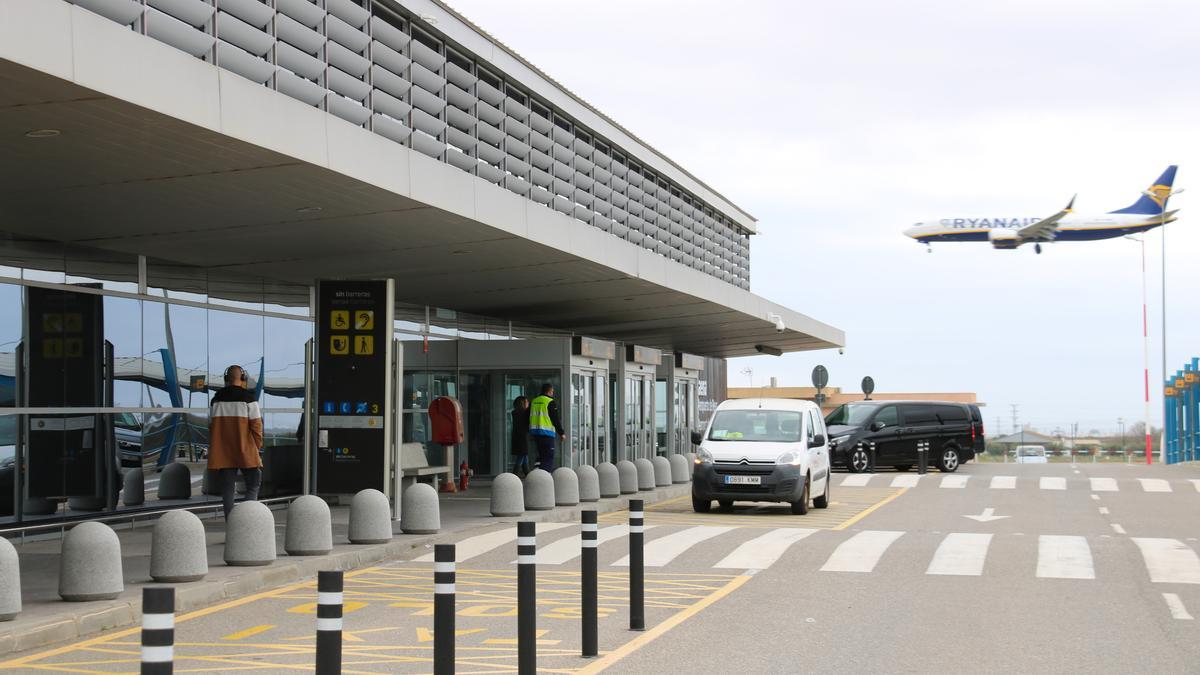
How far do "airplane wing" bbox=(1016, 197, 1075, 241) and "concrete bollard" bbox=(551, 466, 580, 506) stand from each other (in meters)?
79.2

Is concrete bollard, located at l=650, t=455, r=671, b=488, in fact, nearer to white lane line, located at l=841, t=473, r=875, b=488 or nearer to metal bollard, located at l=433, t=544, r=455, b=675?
white lane line, located at l=841, t=473, r=875, b=488

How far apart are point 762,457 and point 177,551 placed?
1060cm

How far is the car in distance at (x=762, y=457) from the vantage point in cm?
2000

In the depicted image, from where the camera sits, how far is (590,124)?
78.6 feet

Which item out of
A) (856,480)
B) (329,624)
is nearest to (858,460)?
(856,480)

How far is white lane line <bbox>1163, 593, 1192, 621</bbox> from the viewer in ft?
34.2

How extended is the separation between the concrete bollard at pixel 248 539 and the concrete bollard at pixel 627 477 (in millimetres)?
10948

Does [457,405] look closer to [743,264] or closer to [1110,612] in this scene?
[1110,612]

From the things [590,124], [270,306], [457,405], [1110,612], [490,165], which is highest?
[590,124]

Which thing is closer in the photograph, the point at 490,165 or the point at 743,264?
the point at 490,165

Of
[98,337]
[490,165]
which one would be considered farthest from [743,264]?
[98,337]

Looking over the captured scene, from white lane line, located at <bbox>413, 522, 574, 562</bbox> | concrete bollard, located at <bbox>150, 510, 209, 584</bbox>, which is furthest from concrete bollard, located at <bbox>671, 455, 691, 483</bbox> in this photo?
concrete bollard, located at <bbox>150, 510, 209, 584</bbox>

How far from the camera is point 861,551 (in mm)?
14969

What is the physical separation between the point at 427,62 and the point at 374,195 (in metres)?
4.57
